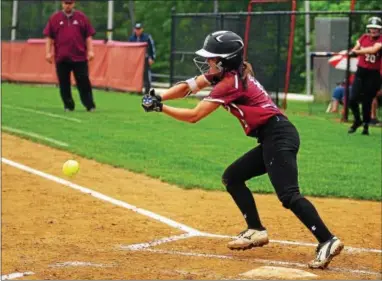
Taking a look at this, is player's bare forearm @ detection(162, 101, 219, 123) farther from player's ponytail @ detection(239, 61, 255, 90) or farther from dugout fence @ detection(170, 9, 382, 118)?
dugout fence @ detection(170, 9, 382, 118)

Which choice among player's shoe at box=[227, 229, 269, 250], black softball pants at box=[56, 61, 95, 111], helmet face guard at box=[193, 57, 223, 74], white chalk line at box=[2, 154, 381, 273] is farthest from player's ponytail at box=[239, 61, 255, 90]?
black softball pants at box=[56, 61, 95, 111]

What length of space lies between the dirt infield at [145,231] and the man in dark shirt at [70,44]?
676 centimetres

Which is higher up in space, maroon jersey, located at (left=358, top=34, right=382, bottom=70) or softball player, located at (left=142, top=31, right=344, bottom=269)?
softball player, located at (left=142, top=31, right=344, bottom=269)

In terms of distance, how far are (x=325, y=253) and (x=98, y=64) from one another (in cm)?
2367

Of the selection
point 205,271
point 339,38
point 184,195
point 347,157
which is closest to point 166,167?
point 184,195

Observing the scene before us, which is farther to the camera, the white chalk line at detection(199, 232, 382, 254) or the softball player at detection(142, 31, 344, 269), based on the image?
the white chalk line at detection(199, 232, 382, 254)

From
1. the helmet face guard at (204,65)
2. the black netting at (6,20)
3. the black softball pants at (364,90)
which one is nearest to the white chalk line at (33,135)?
the black softball pants at (364,90)

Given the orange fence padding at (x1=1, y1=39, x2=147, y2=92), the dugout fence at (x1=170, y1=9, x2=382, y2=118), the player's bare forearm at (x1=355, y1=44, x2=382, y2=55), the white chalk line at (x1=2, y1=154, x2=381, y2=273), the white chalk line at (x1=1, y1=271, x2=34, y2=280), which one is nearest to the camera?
the white chalk line at (x1=1, y1=271, x2=34, y2=280)

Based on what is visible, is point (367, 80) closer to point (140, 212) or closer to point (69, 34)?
point (69, 34)

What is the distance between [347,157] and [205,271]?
7.64m

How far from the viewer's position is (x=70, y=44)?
19.0 meters

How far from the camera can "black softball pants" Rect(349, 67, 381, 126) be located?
17547mm

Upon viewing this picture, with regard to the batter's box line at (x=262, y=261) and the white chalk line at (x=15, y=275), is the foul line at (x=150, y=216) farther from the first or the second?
the white chalk line at (x=15, y=275)

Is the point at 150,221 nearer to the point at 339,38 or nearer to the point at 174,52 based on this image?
the point at 339,38
